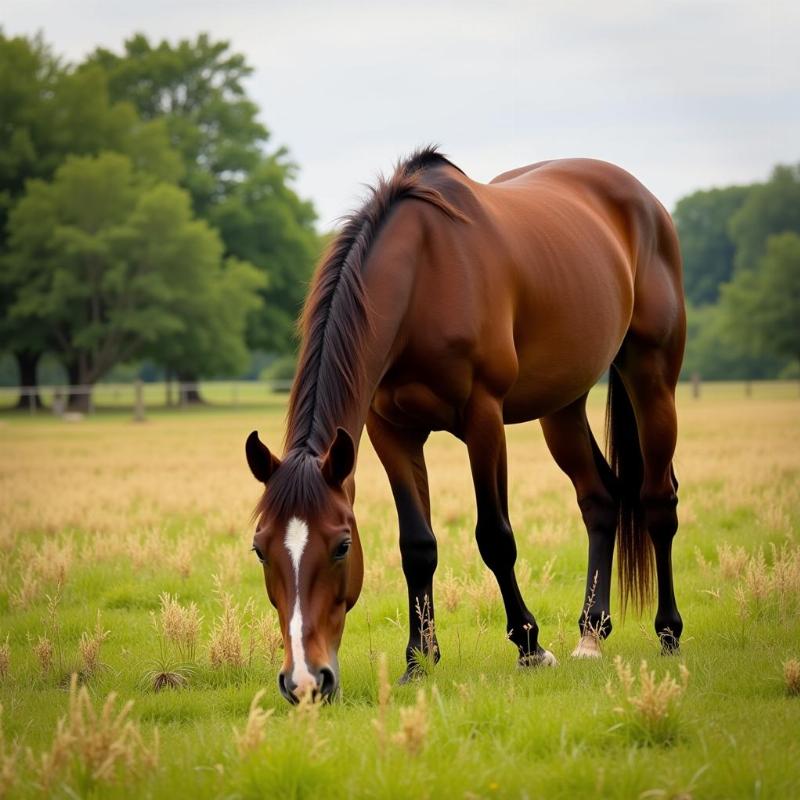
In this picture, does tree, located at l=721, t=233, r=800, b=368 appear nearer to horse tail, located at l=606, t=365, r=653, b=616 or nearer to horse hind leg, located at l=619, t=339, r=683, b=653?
horse tail, located at l=606, t=365, r=653, b=616

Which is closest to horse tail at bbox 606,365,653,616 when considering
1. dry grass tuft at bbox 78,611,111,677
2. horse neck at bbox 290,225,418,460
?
horse neck at bbox 290,225,418,460

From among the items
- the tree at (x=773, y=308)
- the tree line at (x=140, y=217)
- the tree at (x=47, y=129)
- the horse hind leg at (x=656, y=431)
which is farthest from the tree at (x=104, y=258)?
the horse hind leg at (x=656, y=431)

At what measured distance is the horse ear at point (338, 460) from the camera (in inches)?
153

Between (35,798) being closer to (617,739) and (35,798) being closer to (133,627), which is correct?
(617,739)

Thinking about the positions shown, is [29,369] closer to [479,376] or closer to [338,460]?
[479,376]

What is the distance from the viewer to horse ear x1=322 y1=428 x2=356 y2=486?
153 inches

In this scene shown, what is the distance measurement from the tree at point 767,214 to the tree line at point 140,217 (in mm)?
40160

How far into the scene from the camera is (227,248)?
52.1 meters

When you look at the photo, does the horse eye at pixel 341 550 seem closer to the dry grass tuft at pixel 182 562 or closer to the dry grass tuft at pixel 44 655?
the dry grass tuft at pixel 44 655

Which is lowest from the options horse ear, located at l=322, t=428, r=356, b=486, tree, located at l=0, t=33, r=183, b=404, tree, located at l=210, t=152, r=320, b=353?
horse ear, located at l=322, t=428, r=356, b=486

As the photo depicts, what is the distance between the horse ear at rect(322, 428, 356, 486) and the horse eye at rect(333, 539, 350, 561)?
229 millimetres

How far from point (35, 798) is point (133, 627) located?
10.7 feet

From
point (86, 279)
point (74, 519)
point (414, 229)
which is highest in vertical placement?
point (86, 279)

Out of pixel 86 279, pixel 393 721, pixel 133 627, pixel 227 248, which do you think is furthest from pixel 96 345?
pixel 393 721
